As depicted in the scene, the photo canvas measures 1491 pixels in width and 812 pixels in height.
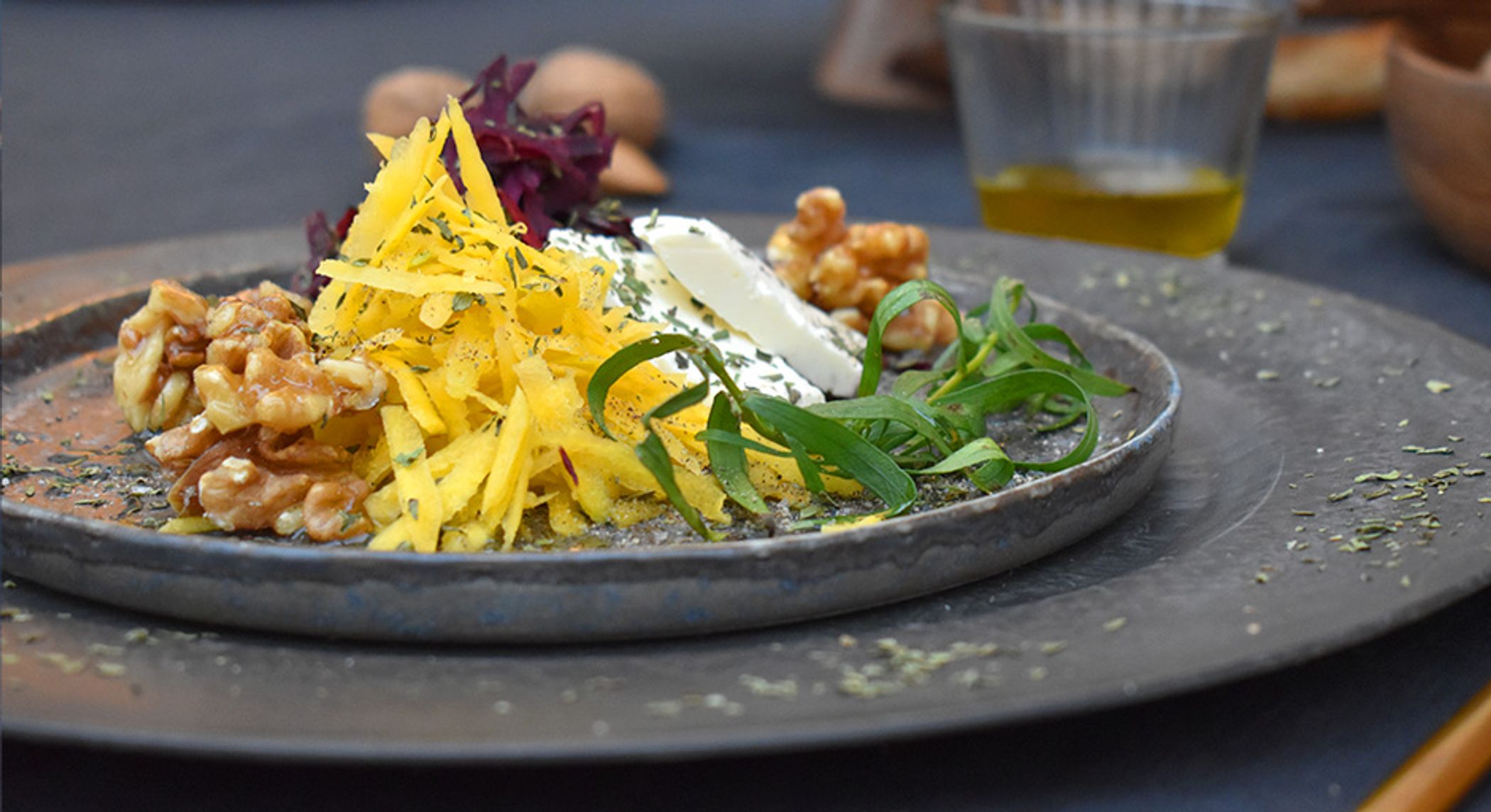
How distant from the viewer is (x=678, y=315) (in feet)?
4.81

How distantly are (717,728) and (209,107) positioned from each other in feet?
10.7

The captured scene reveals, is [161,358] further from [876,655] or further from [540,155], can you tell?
[876,655]

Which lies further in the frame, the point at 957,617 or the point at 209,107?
the point at 209,107

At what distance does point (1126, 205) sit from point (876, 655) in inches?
56.0

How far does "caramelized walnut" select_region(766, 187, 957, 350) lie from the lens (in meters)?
1.69

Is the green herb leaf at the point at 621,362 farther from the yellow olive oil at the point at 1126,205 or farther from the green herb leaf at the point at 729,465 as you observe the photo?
the yellow olive oil at the point at 1126,205

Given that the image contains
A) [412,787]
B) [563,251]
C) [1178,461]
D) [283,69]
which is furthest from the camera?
[283,69]

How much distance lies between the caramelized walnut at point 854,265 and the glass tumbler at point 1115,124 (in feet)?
1.97

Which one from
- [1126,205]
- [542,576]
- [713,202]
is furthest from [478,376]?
[713,202]

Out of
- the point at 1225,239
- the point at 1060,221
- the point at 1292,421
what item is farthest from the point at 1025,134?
the point at 1292,421

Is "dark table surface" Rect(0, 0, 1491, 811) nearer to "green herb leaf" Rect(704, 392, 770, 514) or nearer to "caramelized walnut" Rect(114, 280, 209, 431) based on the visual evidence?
"green herb leaf" Rect(704, 392, 770, 514)

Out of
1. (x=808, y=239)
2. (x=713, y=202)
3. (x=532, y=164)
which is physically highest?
(x=532, y=164)

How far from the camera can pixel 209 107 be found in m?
3.67

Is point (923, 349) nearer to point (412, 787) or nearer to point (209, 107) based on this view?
point (412, 787)
